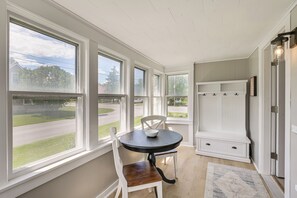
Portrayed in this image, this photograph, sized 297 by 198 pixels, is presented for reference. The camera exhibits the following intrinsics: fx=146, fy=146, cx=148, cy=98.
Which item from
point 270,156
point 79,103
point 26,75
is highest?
point 26,75

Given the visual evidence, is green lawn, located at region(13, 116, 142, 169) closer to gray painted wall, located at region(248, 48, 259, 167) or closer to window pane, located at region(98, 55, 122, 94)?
window pane, located at region(98, 55, 122, 94)

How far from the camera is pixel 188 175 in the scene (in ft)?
8.57

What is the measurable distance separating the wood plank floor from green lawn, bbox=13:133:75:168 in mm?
1040

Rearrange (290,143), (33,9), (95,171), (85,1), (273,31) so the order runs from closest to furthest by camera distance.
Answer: (33,9)
(85,1)
(290,143)
(95,171)
(273,31)

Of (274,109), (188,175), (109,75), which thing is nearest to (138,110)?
(109,75)

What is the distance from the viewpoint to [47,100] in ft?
4.91

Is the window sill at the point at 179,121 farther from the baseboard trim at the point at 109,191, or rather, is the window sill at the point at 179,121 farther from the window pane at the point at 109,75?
the baseboard trim at the point at 109,191

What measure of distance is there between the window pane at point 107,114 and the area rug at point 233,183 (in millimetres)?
1734

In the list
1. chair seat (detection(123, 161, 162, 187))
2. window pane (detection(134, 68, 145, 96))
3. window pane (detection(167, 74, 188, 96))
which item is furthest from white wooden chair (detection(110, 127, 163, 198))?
window pane (detection(167, 74, 188, 96))

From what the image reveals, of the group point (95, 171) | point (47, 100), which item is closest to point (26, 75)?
point (47, 100)

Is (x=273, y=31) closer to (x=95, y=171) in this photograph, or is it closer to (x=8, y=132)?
(x=95, y=171)

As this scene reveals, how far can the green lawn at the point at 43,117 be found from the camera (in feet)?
4.23

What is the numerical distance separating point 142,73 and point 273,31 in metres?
2.44

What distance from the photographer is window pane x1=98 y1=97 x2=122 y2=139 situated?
2217 mm
